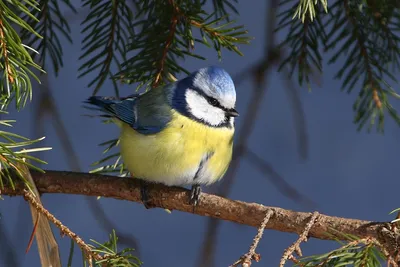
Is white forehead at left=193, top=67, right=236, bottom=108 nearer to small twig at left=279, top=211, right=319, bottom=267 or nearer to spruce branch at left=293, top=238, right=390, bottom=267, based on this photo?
small twig at left=279, top=211, right=319, bottom=267

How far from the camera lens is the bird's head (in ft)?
3.98

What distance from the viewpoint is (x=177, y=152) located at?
1.16 metres

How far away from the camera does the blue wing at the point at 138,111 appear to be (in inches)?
47.3

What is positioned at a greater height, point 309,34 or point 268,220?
point 309,34

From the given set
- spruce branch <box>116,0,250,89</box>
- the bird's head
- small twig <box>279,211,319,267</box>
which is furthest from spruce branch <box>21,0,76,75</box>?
small twig <box>279,211,319,267</box>

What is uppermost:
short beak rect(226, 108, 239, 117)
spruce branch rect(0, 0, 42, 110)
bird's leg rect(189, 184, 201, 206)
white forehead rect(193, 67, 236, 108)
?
spruce branch rect(0, 0, 42, 110)

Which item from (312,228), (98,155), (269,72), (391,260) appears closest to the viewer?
(391,260)

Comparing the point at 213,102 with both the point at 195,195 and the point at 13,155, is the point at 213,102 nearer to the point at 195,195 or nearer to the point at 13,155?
the point at 195,195

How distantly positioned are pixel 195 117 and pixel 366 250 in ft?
1.73

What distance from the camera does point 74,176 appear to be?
3.44ft

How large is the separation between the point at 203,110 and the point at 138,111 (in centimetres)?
12

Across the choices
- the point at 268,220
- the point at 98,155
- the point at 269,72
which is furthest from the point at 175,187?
the point at 98,155

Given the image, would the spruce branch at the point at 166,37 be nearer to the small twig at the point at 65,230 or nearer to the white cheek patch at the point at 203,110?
the white cheek patch at the point at 203,110

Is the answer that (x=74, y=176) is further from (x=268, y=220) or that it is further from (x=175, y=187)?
(x=268, y=220)
